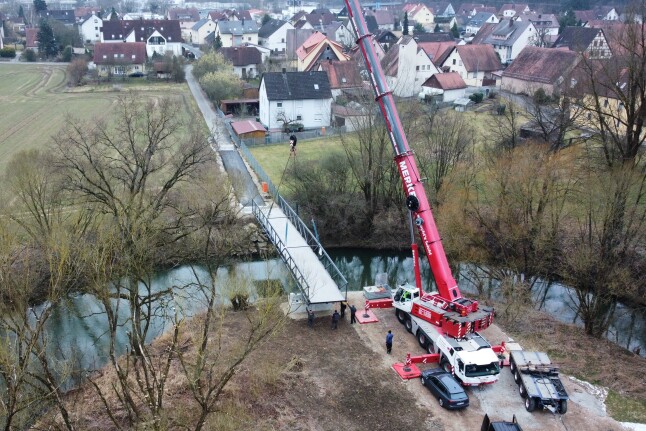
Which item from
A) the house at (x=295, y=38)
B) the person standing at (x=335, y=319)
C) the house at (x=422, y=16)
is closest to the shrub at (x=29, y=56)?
the house at (x=295, y=38)

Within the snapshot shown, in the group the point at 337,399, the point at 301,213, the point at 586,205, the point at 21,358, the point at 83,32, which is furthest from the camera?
the point at 83,32

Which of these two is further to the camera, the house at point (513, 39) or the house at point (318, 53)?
the house at point (513, 39)

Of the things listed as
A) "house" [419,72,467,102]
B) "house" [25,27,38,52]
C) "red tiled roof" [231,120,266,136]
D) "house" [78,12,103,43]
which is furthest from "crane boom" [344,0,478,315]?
"house" [78,12,103,43]

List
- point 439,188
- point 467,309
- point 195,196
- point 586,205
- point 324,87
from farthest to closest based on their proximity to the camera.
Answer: point 324,87
point 439,188
point 195,196
point 586,205
point 467,309

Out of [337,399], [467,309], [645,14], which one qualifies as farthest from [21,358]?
[645,14]

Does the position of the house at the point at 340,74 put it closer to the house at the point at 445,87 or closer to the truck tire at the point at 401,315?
the house at the point at 445,87

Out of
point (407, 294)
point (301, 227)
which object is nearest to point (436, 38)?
point (301, 227)

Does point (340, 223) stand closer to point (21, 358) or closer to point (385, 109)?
point (385, 109)
